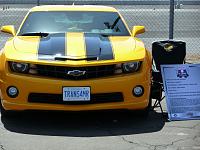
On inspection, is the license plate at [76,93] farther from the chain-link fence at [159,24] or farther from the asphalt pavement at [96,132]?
the chain-link fence at [159,24]

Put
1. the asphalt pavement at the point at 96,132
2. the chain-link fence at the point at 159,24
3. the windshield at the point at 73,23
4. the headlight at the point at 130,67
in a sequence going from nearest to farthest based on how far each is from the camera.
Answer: the asphalt pavement at the point at 96,132 → the headlight at the point at 130,67 → the windshield at the point at 73,23 → the chain-link fence at the point at 159,24

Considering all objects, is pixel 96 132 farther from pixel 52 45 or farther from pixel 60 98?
pixel 52 45

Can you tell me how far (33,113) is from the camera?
632cm

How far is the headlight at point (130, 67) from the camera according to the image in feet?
18.6

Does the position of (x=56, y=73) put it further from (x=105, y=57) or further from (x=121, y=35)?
(x=121, y=35)

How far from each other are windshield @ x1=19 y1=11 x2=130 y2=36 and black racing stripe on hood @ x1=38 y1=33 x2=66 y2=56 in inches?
19.2

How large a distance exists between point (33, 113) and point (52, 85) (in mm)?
976

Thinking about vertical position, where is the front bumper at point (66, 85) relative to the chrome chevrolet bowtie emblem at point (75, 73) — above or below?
below

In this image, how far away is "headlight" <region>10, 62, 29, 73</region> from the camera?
558cm

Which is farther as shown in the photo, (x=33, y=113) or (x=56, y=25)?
(x=56, y=25)

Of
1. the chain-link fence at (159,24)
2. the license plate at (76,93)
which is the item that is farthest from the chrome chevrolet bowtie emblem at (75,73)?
the chain-link fence at (159,24)

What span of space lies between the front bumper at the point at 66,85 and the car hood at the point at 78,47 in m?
0.27

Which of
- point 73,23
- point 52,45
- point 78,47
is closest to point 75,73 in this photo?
point 78,47

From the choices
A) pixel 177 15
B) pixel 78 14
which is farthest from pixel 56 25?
pixel 177 15
